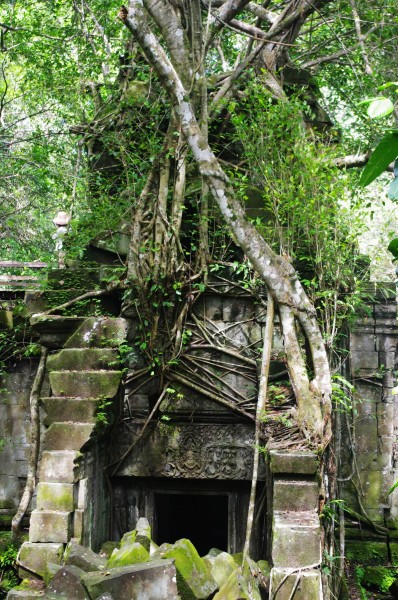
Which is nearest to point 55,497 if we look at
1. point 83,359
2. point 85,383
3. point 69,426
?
point 69,426

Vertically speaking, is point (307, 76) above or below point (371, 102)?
above

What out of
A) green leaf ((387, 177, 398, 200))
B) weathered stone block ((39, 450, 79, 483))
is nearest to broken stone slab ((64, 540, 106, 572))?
weathered stone block ((39, 450, 79, 483))

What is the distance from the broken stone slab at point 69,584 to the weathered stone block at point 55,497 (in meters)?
0.96

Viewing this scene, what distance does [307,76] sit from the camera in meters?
8.80

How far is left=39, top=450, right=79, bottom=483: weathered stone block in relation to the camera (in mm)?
5113

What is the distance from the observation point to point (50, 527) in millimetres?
4957

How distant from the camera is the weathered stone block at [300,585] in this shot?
4.23 metres

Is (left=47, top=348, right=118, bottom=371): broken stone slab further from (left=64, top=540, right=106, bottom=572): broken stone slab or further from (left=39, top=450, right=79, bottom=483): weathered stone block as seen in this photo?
(left=64, top=540, right=106, bottom=572): broken stone slab

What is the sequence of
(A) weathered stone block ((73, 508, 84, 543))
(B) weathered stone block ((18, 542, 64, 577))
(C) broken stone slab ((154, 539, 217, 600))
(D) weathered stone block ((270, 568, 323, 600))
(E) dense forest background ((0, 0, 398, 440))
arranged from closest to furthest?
(C) broken stone slab ((154, 539, 217, 600)) → (D) weathered stone block ((270, 568, 323, 600)) → (B) weathered stone block ((18, 542, 64, 577)) → (A) weathered stone block ((73, 508, 84, 543)) → (E) dense forest background ((0, 0, 398, 440))

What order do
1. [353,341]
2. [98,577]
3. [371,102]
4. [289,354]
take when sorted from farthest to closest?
[353,341] → [289,354] → [98,577] → [371,102]

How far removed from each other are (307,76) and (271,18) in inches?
35.6

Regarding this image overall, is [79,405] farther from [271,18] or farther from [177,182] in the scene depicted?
[271,18]

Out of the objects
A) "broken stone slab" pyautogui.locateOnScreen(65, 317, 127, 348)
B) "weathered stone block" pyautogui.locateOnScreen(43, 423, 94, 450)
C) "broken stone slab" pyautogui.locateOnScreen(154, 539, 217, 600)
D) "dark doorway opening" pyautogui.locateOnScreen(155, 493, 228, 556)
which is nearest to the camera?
"broken stone slab" pyautogui.locateOnScreen(154, 539, 217, 600)

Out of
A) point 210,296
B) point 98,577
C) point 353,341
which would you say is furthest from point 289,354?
point 353,341
